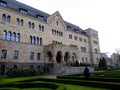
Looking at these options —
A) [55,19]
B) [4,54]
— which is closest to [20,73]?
[4,54]

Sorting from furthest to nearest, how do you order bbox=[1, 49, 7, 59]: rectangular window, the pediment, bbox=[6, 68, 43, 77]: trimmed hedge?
1. the pediment
2. bbox=[1, 49, 7, 59]: rectangular window
3. bbox=[6, 68, 43, 77]: trimmed hedge

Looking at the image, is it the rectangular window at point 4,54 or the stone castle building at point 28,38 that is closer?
the rectangular window at point 4,54

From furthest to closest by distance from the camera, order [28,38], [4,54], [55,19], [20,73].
Result: [55,19], [28,38], [4,54], [20,73]

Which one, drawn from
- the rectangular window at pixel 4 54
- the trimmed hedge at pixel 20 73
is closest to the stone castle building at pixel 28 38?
the rectangular window at pixel 4 54

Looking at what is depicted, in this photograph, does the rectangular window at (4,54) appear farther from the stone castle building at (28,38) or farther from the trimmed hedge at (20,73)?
the trimmed hedge at (20,73)

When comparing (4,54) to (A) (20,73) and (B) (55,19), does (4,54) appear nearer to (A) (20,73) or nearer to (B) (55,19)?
(A) (20,73)

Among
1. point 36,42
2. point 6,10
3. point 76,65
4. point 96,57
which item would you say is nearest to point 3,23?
point 6,10

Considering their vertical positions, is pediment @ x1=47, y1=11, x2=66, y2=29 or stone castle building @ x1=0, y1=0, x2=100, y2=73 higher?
pediment @ x1=47, y1=11, x2=66, y2=29

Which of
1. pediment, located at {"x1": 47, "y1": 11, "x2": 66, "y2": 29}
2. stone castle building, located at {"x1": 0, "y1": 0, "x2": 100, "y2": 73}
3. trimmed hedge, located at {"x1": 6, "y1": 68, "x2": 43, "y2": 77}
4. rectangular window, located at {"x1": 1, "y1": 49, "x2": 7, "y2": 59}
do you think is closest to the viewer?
trimmed hedge, located at {"x1": 6, "y1": 68, "x2": 43, "y2": 77}

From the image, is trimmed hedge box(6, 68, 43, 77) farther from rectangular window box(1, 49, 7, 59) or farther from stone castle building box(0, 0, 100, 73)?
rectangular window box(1, 49, 7, 59)

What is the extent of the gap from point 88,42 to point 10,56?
134 ft

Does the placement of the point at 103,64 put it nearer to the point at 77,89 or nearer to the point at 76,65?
the point at 76,65

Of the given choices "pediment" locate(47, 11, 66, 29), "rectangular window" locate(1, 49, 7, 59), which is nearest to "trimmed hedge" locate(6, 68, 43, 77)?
"rectangular window" locate(1, 49, 7, 59)

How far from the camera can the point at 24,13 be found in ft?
128
